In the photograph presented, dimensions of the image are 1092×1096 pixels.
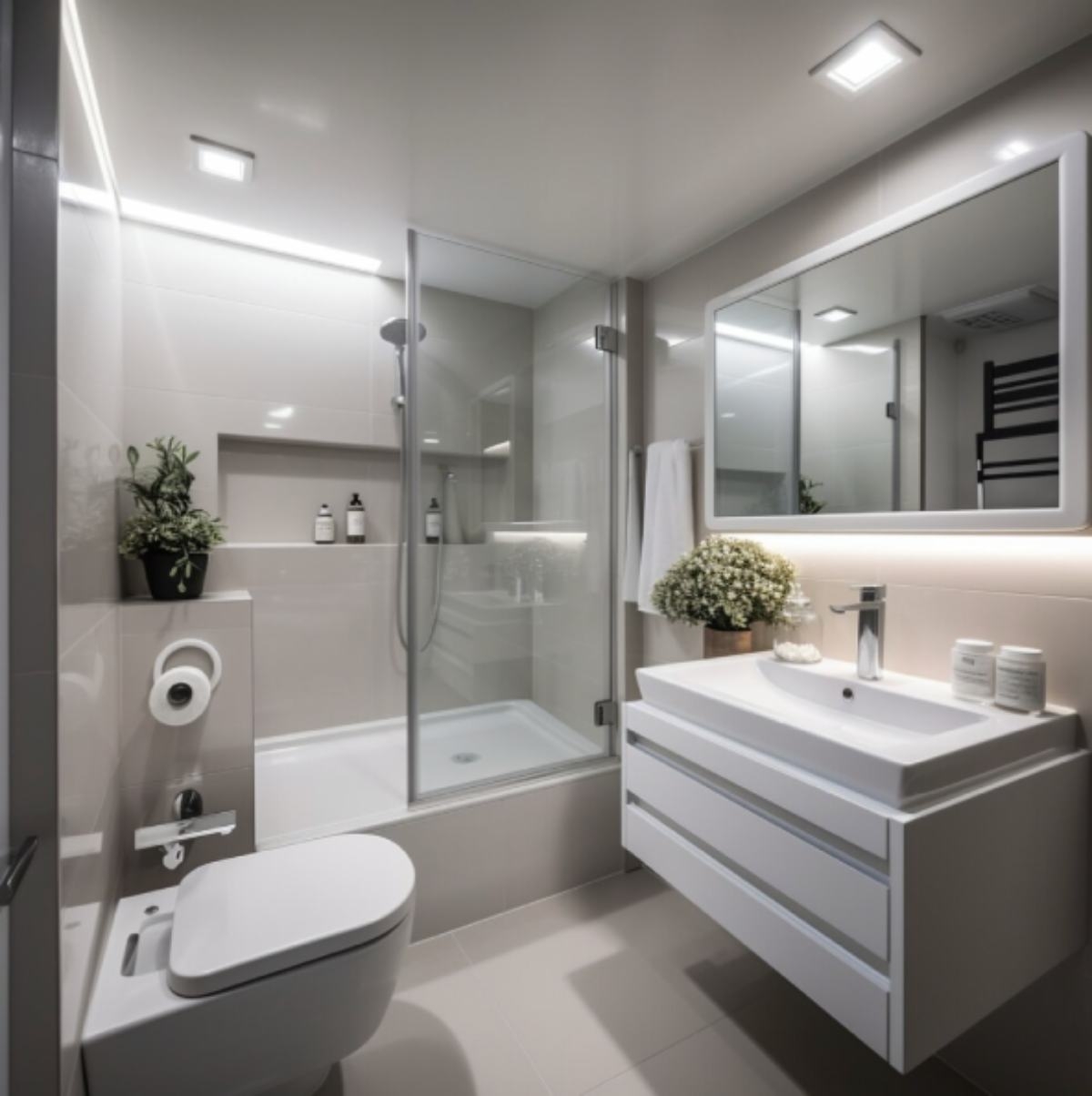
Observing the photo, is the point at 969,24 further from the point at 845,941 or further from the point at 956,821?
the point at 845,941

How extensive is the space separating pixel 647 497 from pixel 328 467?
4.36 feet

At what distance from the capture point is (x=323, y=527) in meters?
2.46

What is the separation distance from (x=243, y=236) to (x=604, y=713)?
7.43ft

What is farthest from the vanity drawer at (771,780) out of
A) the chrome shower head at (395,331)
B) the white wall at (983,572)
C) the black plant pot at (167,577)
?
the chrome shower head at (395,331)

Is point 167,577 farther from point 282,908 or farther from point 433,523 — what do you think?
point 282,908

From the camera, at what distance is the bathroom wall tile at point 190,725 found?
156cm

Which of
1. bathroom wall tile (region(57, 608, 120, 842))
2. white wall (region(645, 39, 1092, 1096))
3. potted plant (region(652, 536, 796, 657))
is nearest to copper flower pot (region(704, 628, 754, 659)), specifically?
potted plant (region(652, 536, 796, 657))

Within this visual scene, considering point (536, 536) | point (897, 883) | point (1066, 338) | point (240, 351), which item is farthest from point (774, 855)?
point (240, 351)

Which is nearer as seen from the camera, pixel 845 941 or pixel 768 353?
pixel 845 941

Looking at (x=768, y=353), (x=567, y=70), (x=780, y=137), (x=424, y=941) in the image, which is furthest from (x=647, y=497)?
(x=424, y=941)

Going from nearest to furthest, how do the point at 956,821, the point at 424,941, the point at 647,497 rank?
1. the point at 956,821
2. the point at 424,941
3. the point at 647,497

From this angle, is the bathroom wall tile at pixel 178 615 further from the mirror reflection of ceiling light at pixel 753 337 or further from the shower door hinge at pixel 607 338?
the mirror reflection of ceiling light at pixel 753 337

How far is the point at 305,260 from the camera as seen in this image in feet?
7.95

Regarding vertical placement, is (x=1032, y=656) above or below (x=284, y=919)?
above
